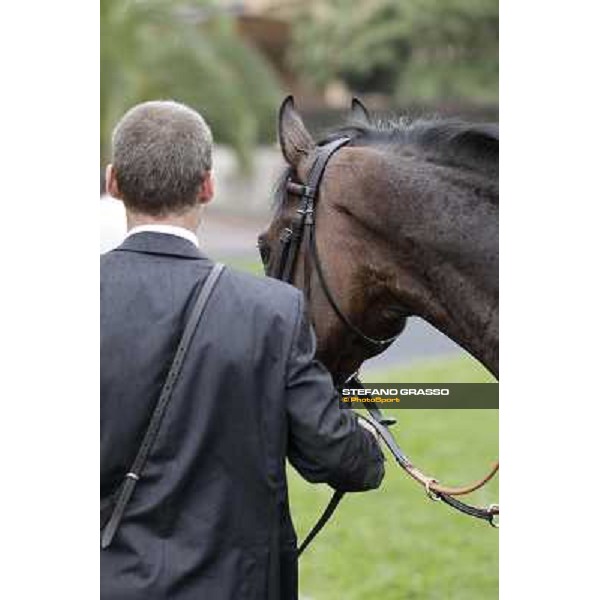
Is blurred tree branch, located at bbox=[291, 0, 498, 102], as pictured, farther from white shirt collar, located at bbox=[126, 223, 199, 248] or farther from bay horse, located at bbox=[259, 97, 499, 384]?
white shirt collar, located at bbox=[126, 223, 199, 248]

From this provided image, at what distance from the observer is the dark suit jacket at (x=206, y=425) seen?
2.04 meters

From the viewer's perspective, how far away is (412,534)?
5176 millimetres

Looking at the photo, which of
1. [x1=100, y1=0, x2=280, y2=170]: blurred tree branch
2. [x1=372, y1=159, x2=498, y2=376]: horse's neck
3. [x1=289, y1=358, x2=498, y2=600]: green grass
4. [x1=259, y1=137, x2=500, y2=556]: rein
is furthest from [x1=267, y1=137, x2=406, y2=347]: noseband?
[x1=100, y1=0, x2=280, y2=170]: blurred tree branch

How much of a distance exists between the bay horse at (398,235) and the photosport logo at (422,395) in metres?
0.12

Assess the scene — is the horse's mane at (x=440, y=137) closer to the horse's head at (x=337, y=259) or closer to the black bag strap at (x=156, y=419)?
the horse's head at (x=337, y=259)

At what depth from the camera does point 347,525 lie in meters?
5.37

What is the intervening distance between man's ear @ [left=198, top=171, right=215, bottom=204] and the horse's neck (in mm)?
424

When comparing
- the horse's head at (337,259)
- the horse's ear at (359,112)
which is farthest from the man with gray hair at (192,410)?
the horse's ear at (359,112)

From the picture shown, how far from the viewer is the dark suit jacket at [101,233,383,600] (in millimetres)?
2039

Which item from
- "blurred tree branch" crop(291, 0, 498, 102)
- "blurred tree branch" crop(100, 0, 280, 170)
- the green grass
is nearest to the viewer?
the green grass

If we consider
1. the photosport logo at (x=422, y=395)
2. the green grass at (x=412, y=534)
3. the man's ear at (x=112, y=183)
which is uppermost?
the man's ear at (x=112, y=183)
